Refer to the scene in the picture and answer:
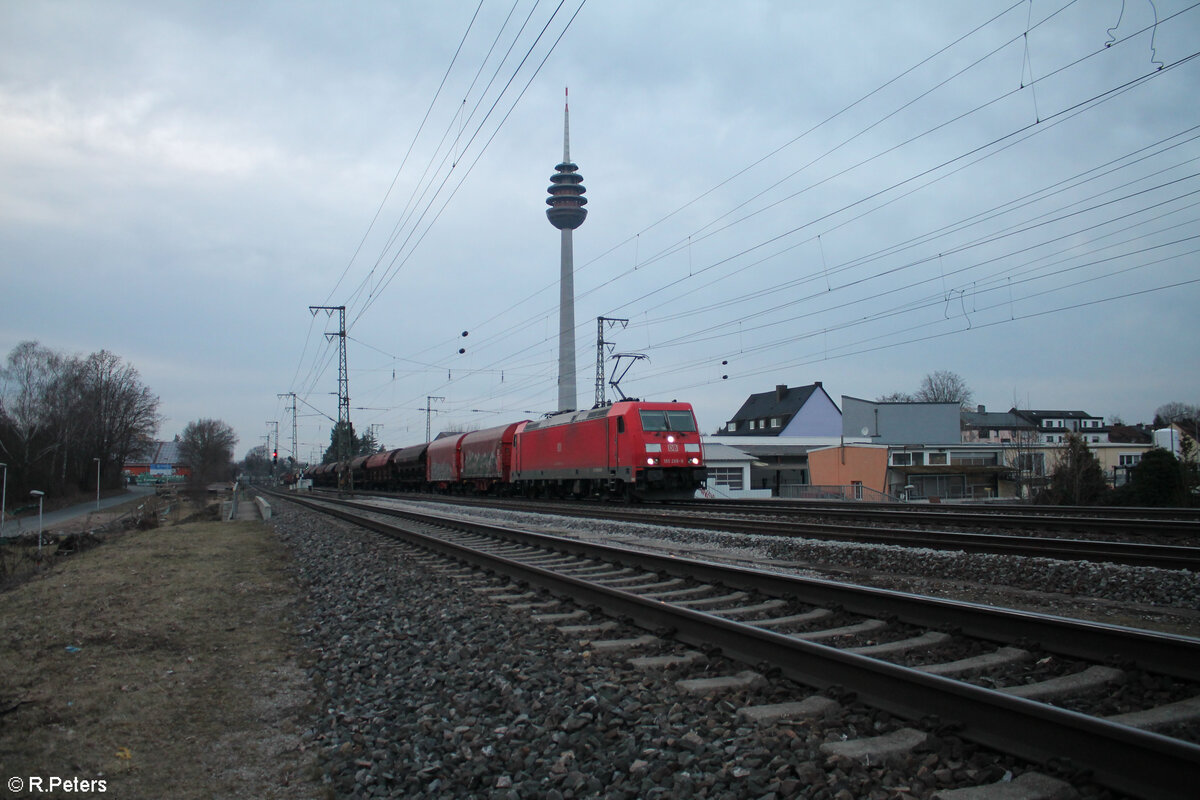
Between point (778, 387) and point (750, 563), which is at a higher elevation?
point (778, 387)

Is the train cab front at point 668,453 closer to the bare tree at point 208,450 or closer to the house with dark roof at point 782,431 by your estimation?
the house with dark roof at point 782,431

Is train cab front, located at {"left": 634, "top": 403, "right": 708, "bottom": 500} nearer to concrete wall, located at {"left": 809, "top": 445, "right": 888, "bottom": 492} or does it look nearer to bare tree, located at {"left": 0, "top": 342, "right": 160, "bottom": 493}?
concrete wall, located at {"left": 809, "top": 445, "right": 888, "bottom": 492}

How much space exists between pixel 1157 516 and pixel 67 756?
634 inches

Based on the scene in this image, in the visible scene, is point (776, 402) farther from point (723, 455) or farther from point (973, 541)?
point (973, 541)

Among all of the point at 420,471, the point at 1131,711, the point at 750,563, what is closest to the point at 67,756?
the point at 1131,711

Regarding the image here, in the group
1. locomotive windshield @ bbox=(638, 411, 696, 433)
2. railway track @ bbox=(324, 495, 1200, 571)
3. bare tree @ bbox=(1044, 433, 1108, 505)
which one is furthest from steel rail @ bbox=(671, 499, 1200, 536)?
bare tree @ bbox=(1044, 433, 1108, 505)

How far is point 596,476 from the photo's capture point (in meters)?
23.5

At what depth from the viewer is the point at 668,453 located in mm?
22125

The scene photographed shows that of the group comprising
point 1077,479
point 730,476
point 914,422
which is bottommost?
point 730,476

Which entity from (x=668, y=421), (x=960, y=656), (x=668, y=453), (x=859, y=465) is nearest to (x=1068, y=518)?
(x=960, y=656)

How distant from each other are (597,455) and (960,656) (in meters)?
18.9

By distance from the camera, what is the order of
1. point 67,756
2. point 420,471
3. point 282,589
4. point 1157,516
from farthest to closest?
point 420,471, point 1157,516, point 282,589, point 67,756

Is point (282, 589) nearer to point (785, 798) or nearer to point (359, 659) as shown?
point (359, 659)

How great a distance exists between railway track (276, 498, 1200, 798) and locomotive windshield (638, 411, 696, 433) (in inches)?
553
